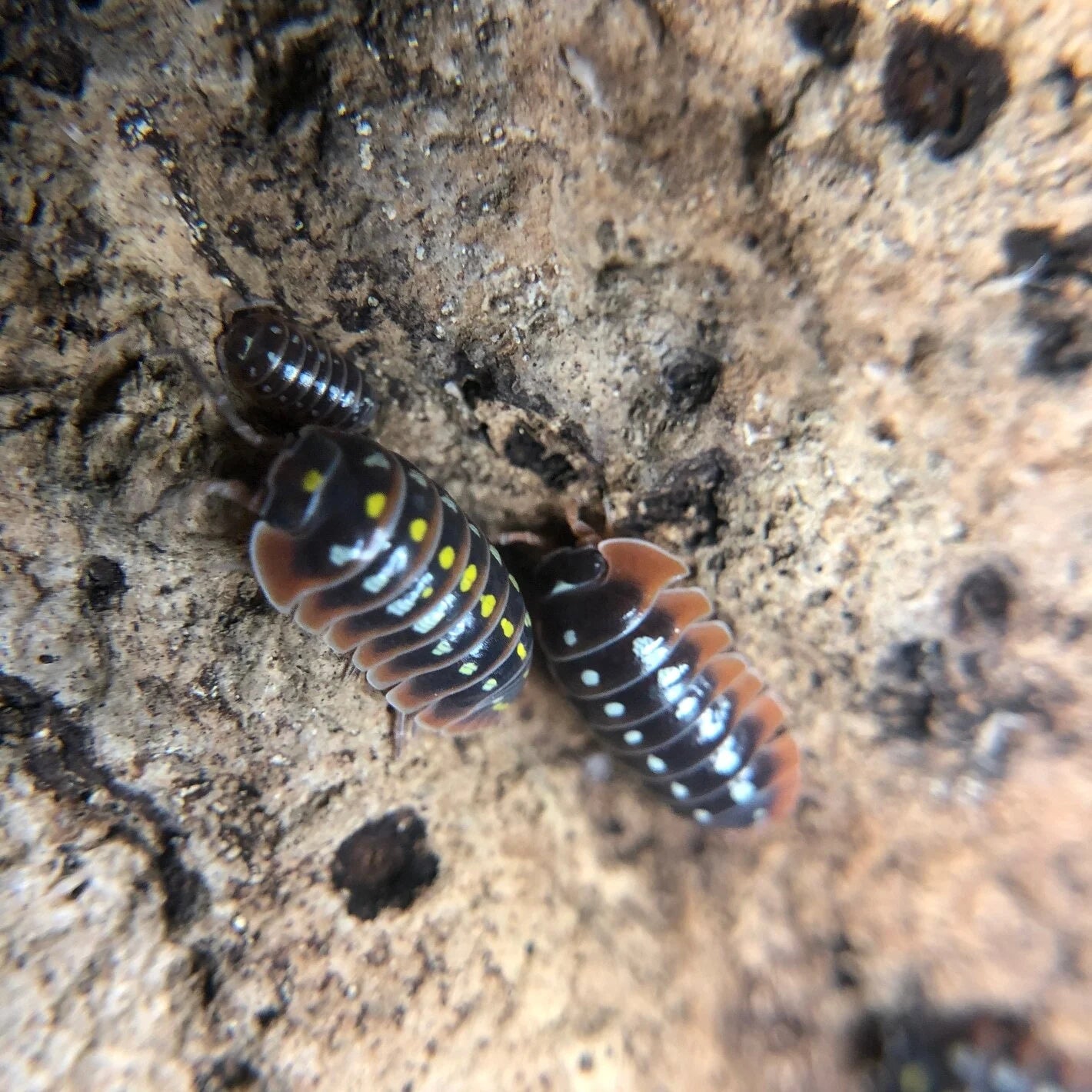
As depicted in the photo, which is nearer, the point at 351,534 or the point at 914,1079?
the point at 351,534

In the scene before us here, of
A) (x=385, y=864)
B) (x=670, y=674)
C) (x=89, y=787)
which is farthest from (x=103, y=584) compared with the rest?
(x=670, y=674)

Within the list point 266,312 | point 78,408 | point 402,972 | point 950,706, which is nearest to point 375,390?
point 266,312

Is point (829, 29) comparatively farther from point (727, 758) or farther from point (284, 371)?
point (727, 758)

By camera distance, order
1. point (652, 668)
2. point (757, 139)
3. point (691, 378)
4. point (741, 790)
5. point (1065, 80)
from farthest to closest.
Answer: point (741, 790)
point (652, 668)
point (691, 378)
point (757, 139)
point (1065, 80)

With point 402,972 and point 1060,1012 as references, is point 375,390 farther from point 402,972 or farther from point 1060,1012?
point 1060,1012

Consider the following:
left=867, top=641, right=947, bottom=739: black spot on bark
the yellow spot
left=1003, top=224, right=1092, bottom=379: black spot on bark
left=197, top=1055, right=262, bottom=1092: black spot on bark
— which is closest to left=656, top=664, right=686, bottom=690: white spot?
left=867, top=641, right=947, bottom=739: black spot on bark

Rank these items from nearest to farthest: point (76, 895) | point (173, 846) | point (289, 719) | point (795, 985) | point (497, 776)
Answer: point (76, 895) < point (173, 846) < point (289, 719) < point (497, 776) < point (795, 985)
